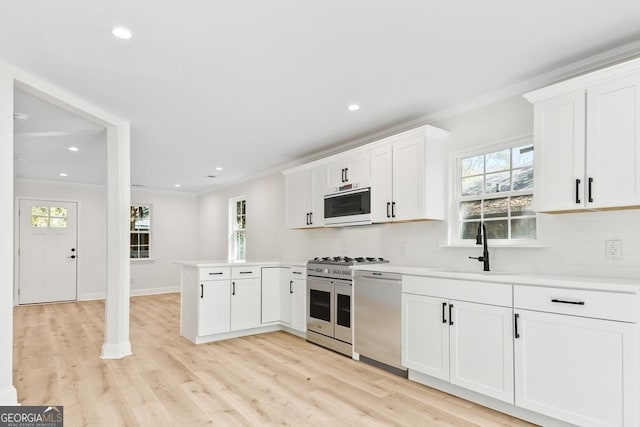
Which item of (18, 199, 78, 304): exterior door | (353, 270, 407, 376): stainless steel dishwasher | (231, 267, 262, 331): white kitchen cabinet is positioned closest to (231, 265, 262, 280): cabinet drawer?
(231, 267, 262, 331): white kitchen cabinet

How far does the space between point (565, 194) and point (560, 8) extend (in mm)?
1156

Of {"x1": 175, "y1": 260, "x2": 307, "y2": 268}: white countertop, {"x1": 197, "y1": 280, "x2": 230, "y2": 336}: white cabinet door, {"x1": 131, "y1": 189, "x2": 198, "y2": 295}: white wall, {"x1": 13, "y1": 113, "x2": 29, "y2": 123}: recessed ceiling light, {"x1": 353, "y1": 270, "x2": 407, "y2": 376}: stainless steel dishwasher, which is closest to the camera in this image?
{"x1": 353, "y1": 270, "x2": 407, "y2": 376}: stainless steel dishwasher

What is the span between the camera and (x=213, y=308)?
181 inches

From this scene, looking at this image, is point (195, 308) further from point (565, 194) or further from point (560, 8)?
point (560, 8)

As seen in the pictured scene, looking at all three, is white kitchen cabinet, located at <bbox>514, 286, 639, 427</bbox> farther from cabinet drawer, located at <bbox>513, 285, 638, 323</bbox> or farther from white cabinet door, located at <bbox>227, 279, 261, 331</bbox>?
white cabinet door, located at <bbox>227, 279, 261, 331</bbox>

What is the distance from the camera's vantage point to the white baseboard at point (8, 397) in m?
2.59

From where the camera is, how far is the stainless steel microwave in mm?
4215

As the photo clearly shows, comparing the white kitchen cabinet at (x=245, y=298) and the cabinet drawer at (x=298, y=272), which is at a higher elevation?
the cabinet drawer at (x=298, y=272)

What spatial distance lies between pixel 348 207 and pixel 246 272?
1.62 m

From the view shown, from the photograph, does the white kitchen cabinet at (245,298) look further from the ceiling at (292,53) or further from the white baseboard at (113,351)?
the ceiling at (292,53)

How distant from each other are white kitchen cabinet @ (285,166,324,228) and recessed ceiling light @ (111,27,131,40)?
292cm

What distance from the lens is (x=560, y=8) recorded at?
2109 mm

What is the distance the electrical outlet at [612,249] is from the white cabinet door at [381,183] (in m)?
1.83

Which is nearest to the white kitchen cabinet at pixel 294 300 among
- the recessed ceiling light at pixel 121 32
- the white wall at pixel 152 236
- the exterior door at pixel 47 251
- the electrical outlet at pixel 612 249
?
the electrical outlet at pixel 612 249
